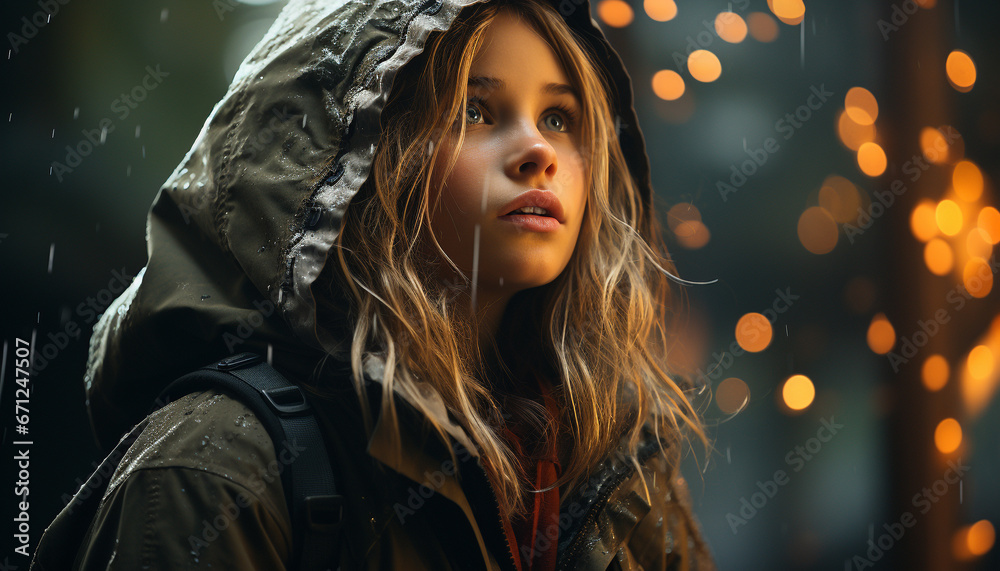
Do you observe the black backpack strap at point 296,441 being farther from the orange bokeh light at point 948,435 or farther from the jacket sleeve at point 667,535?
the orange bokeh light at point 948,435

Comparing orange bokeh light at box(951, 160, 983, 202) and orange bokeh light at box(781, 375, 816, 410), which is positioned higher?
orange bokeh light at box(951, 160, 983, 202)

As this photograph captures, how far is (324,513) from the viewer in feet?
2.19

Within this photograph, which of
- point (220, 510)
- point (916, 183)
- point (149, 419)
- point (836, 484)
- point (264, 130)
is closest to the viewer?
point (220, 510)

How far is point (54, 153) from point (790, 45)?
2.22 m

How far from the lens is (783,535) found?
1.95m

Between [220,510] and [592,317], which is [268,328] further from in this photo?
[592,317]

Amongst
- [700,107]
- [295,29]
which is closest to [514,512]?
[295,29]

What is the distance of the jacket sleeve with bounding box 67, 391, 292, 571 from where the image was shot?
603mm

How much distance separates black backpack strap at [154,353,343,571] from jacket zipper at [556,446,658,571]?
0.34 meters

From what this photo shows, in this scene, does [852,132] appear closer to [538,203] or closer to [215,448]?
[538,203]

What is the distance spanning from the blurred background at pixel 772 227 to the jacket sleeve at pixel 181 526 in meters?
1.01

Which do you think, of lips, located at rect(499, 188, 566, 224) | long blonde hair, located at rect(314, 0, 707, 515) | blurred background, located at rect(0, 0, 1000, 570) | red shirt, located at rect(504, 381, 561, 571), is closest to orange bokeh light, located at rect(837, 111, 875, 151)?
blurred background, located at rect(0, 0, 1000, 570)

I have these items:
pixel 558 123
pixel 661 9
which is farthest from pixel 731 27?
pixel 558 123

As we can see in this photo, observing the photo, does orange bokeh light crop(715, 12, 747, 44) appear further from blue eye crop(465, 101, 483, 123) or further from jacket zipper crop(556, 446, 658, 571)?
jacket zipper crop(556, 446, 658, 571)
